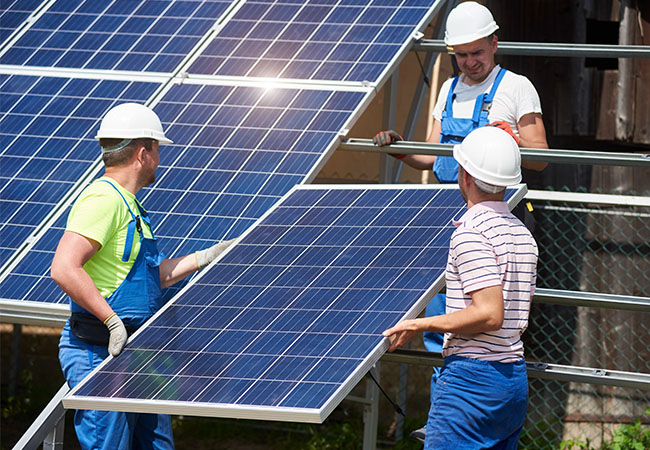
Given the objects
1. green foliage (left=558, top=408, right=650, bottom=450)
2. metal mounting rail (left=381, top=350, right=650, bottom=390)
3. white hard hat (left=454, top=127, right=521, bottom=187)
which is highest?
white hard hat (left=454, top=127, right=521, bottom=187)

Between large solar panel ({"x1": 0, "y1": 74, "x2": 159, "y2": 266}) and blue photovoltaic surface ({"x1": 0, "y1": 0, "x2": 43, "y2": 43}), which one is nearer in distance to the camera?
large solar panel ({"x1": 0, "y1": 74, "x2": 159, "y2": 266})

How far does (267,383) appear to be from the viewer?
142 inches

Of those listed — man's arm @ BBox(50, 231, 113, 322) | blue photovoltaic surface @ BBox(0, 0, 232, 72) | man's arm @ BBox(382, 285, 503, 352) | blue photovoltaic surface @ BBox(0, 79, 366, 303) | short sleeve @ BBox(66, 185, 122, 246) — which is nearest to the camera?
man's arm @ BBox(382, 285, 503, 352)

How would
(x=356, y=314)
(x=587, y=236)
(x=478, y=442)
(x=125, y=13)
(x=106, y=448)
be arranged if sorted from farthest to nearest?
1. (x=587, y=236)
2. (x=125, y=13)
3. (x=106, y=448)
4. (x=356, y=314)
5. (x=478, y=442)

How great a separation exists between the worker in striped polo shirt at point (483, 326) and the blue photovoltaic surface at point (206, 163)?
1542 mm

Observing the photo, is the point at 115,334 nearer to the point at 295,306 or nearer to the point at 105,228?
the point at 105,228

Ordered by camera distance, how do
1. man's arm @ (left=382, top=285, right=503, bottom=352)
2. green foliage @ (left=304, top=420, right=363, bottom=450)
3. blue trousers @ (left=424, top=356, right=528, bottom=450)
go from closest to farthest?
man's arm @ (left=382, top=285, right=503, bottom=352), blue trousers @ (left=424, top=356, right=528, bottom=450), green foliage @ (left=304, top=420, right=363, bottom=450)

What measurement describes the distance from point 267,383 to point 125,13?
371 cm

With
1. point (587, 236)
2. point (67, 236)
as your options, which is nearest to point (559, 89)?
point (587, 236)

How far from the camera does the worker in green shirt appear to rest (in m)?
3.99

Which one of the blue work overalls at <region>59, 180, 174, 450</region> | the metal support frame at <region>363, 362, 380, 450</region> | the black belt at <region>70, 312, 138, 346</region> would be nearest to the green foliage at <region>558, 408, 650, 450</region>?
A: the metal support frame at <region>363, 362, 380, 450</region>

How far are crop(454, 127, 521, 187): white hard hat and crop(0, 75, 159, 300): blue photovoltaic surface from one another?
2391 millimetres

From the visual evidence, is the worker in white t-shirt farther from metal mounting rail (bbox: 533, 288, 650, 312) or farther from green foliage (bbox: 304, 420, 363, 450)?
green foliage (bbox: 304, 420, 363, 450)

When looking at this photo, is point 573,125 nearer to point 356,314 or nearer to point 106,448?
point 356,314
